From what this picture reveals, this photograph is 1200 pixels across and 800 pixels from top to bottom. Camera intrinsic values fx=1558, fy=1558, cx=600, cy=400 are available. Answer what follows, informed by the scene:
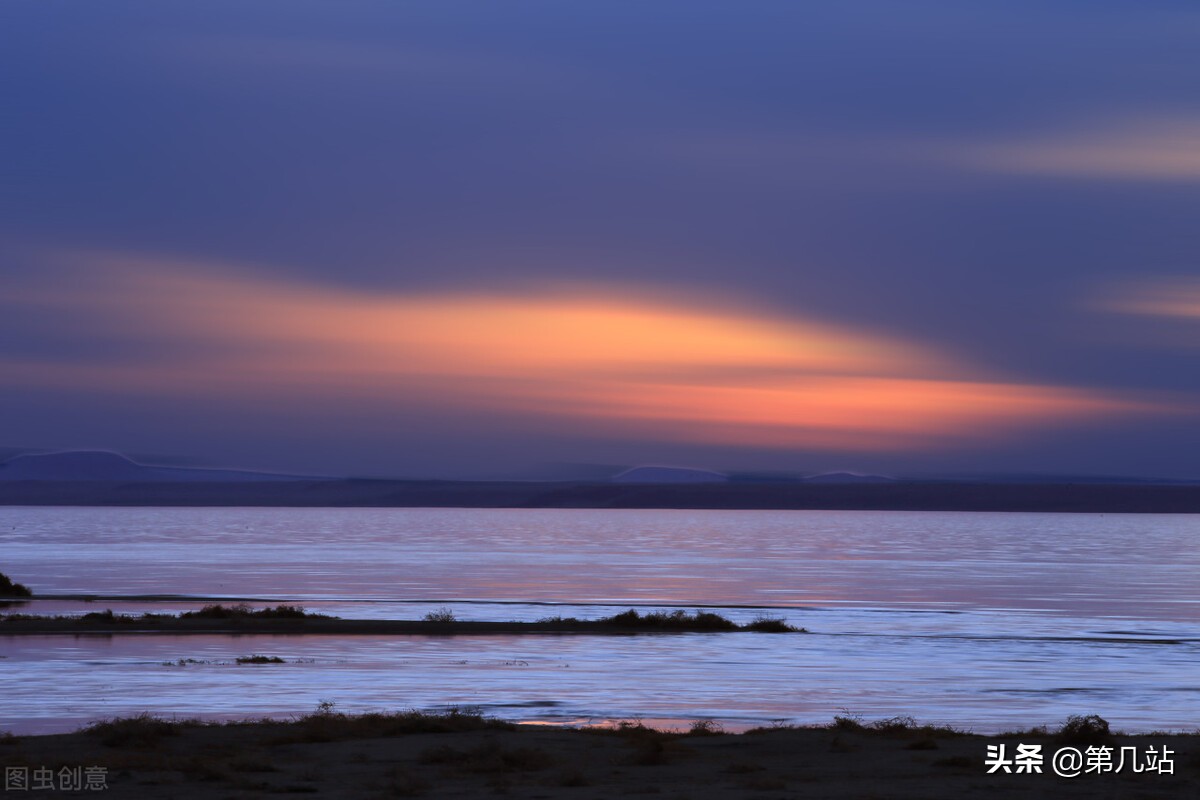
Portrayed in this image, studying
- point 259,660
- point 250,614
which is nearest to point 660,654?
point 259,660

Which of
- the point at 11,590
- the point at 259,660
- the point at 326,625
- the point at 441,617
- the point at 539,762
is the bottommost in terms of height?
the point at 539,762

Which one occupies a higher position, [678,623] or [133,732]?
[678,623]

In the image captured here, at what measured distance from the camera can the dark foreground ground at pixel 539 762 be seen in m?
15.9

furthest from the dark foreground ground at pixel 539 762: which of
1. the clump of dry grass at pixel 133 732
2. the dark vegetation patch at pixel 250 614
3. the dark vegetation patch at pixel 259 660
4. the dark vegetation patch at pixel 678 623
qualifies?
the dark vegetation patch at pixel 250 614

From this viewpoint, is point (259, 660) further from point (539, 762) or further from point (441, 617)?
point (539, 762)

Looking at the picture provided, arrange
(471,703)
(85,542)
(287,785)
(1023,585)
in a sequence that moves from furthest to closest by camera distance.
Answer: (85,542) → (1023,585) → (471,703) → (287,785)

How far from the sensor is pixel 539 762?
57.0 feet

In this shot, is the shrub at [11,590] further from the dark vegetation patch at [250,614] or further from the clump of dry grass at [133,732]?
the clump of dry grass at [133,732]

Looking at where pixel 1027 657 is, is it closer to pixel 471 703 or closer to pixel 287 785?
pixel 471 703

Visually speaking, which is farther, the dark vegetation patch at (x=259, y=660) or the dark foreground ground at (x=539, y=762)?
the dark vegetation patch at (x=259, y=660)

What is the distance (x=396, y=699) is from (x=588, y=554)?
78071mm

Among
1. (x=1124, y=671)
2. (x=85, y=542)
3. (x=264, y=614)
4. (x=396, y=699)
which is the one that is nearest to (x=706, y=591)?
(x=264, y=614)

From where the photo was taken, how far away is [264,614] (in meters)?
41.5

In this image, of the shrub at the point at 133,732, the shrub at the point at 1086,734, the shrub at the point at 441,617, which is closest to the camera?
the shrub at the point at 133,732
